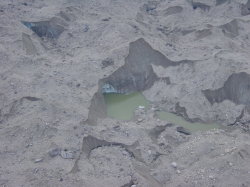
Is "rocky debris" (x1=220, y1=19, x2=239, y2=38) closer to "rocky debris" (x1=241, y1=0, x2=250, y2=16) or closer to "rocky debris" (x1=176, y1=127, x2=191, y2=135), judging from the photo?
"rocky debris" (x1=241, y1=0, x2=250, y2=16)

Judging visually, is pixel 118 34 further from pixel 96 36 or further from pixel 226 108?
pixel 226 108

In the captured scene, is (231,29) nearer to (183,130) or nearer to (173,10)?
(173,10)

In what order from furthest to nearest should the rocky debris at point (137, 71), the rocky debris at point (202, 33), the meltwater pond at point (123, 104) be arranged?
the rocky debris at point (202, 33), the rocky debris at point (137, 71), the meltwater pond at point (123, 104)

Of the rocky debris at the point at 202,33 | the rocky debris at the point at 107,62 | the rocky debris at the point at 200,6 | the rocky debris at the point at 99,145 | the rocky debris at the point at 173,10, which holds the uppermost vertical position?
the rocky debris at the point at 200,6

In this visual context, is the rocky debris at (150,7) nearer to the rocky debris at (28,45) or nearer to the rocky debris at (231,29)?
the rocky debris at (231,29)

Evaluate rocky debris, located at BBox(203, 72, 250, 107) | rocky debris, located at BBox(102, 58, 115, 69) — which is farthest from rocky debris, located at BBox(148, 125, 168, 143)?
rocky debris, located at BBox(102, 58, 115, 69)

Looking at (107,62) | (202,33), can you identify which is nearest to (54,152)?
(107,62)

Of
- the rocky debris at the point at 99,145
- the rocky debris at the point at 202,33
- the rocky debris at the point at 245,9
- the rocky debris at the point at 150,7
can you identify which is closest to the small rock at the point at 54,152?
the rocky debris at the point at 99,145

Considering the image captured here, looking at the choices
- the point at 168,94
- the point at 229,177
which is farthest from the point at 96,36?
the point at 229,177
